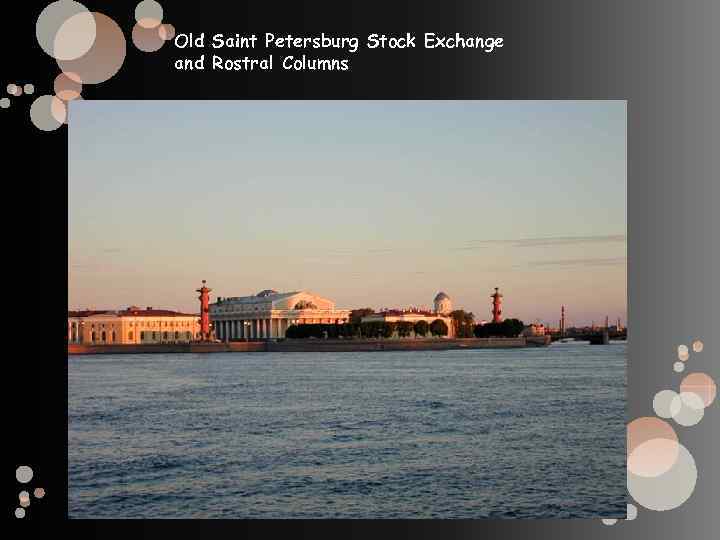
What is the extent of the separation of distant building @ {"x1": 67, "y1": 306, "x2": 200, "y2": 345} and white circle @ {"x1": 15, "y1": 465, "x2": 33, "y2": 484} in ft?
157

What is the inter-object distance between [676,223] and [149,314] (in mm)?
53666

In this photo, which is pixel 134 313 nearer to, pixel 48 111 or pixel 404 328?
pixel 404 328

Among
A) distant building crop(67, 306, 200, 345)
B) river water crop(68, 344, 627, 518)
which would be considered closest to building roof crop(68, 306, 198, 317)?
distant building crop(67, 306, 200, 345)

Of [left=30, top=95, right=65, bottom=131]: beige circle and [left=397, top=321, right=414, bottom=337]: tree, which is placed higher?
[left=30, top=95, right=65, bottom=131]: beige circle

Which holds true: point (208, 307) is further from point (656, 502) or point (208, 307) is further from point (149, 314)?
point (656, 502)

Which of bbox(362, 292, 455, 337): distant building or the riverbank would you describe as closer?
the riverbank

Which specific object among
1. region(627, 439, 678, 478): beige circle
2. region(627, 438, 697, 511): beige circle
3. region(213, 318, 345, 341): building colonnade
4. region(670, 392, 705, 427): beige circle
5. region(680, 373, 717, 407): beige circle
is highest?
region(680, 373, 717, 407): beige circle

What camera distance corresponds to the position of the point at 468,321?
2190 inches

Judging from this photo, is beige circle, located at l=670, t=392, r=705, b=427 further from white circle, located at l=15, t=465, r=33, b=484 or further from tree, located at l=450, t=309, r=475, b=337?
tree, located at l=450, t=309, r=475, b=337

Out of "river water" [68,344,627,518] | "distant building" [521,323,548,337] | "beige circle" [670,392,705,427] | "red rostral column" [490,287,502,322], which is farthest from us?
"distant building" [521,323,548,337]

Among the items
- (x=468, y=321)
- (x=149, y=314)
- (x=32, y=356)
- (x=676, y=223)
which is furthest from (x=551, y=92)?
(x=149, y=314)

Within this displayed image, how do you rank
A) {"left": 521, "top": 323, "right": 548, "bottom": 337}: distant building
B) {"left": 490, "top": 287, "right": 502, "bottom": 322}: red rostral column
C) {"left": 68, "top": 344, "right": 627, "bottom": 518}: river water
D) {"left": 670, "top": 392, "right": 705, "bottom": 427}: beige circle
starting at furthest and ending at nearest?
{"left": 521, "top": 323, "right": 548, "bottom": 337}: distant building, {"left": 490, "top": 287, "right": 502, "bottom": 322}: red rostral column, {"left": 68, "top": 344, "right": 627, "bottom": 518}: river water, {"left": 670, "top": 392, "right": 705, "bottom": 427}: beige circle

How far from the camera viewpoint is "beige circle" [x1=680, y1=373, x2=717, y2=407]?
6664 millimetres

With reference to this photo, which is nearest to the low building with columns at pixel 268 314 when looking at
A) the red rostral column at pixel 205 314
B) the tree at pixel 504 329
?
the red rostral column at pixel 205 314
